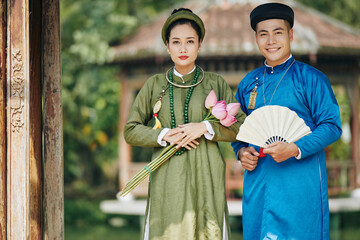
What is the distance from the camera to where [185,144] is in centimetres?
326

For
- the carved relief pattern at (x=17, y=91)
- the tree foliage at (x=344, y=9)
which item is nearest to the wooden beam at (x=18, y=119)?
the carved relief pattern at (x=17, y=91)

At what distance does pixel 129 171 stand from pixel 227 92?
6520 millimetres

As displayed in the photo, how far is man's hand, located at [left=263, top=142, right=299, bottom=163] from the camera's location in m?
3.08

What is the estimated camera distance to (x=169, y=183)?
130 inches

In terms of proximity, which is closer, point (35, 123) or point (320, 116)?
point (320, 116)

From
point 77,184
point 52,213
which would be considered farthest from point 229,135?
point 77,184

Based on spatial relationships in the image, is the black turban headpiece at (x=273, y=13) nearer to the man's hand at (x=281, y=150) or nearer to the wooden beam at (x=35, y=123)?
the man's hand at (x=281, y=150)

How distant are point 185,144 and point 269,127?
0.53 m

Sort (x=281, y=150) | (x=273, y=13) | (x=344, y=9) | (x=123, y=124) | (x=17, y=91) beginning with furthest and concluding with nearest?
Result: (x=344, y=9), (x=123, y=124), (x=273, y=13), (x=17, y=91), (x=281, y=150)

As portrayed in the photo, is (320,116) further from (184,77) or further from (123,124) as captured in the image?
(123,124)

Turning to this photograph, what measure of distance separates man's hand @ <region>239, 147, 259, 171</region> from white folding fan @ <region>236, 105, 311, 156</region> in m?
0.20

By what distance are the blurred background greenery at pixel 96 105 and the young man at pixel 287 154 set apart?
20.3ft

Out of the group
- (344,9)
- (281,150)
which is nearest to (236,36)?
(281,150)

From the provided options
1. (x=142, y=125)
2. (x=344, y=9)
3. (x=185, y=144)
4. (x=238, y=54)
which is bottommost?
(x=185, y=144)
